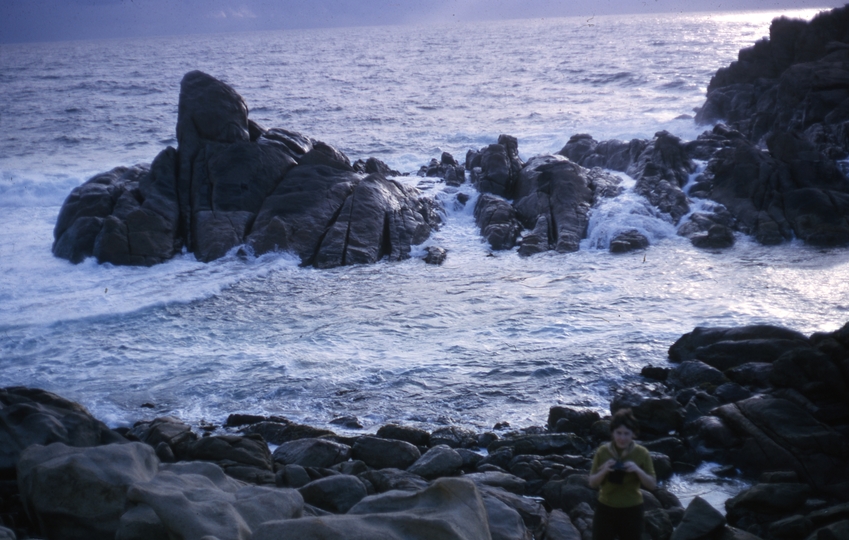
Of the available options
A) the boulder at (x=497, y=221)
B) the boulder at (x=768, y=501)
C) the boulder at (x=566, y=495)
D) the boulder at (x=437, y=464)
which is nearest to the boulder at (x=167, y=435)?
the boulder at (x=437, y=464)

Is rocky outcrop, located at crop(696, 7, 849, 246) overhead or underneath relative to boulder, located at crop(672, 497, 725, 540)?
overhead

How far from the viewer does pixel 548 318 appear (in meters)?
13.5

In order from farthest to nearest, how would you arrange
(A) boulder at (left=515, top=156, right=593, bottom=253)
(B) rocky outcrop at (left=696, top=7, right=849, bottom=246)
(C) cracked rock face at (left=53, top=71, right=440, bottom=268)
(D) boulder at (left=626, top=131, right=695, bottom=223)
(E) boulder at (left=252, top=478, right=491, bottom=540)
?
(D) boulder at (left=626, top=131, right=695, bottom=223)
(A) boulder at (left=515, top=156, right=593, bottom=253)
(B) rocky outcrop at (left=696, top=7, right=849, bottom=246)
(C) cracked rock face at (left=53, top=71, right=440, bottom=268)
(E) boulder at (left=252, top=478, right=491, bottom=540)

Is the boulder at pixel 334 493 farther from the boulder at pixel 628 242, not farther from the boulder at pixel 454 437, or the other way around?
the boulder at pixel 628 242

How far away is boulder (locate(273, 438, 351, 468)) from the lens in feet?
27.5

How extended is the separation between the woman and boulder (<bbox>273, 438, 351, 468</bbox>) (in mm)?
3955

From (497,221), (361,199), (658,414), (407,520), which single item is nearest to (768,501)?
(658,414)

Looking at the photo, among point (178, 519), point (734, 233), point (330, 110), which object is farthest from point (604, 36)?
point (178, 519)

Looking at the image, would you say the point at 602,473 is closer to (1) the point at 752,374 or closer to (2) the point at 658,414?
(2) the point at 658,414

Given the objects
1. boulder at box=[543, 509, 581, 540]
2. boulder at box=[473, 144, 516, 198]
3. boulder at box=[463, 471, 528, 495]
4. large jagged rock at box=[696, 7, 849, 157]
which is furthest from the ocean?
large jagged rock at box=[696, 7, 849, 157]

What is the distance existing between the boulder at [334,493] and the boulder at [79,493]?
5.13ft

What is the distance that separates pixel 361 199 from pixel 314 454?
11223 mm

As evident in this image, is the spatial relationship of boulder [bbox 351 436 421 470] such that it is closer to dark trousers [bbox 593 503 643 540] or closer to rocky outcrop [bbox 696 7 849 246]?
dark trousers [bbox 593 503 643 540]

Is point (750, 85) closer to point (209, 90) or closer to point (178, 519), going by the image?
point (209, 90)
